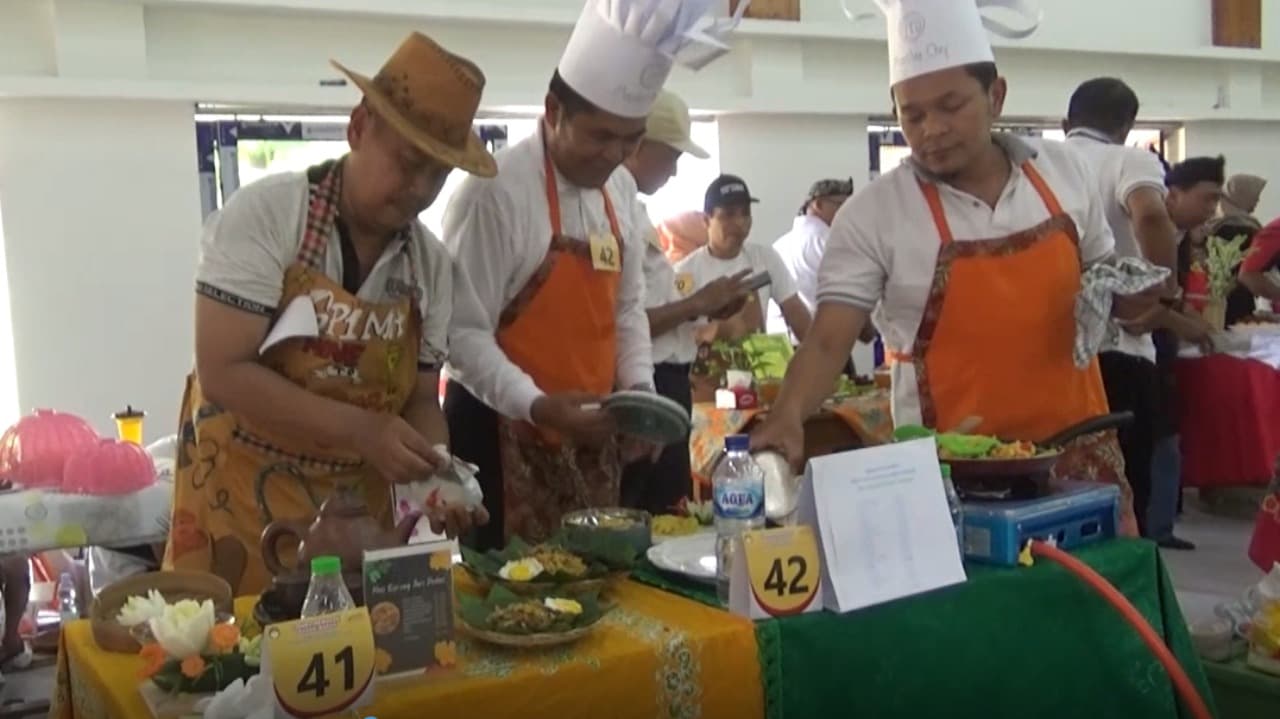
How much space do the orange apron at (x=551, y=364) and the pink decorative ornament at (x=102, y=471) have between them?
5.47ft

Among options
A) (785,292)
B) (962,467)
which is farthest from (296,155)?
(962,467)

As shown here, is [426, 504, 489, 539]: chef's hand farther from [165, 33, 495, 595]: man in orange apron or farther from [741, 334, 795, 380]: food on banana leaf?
[741, 334, 795, 380]: food on banana leaf

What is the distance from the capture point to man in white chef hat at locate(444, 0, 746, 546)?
2100mm

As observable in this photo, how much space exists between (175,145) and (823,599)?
387cm

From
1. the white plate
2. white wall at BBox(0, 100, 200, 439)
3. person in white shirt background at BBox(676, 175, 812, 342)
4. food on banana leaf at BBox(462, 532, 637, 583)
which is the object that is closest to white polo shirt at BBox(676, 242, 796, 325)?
person in white shirt background at BBox(676, 175, 812, 342)

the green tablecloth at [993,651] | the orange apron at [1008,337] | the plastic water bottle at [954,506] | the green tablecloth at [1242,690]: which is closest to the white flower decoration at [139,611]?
the green tablecloth at [993,651]

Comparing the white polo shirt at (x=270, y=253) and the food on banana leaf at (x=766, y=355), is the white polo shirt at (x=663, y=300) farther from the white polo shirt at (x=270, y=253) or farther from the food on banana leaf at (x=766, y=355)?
the white polo shirt at (x=270, y=253)

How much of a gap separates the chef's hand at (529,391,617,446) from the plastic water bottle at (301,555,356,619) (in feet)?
2.73

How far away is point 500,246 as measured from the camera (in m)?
2.16

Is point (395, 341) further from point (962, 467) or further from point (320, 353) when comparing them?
point (962, 467)

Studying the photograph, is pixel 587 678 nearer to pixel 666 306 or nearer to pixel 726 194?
pixel 666 306

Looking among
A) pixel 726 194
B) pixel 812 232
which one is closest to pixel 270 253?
pixel 726 194

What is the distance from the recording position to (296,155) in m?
5.15

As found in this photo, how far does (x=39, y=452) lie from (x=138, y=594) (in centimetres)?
230
